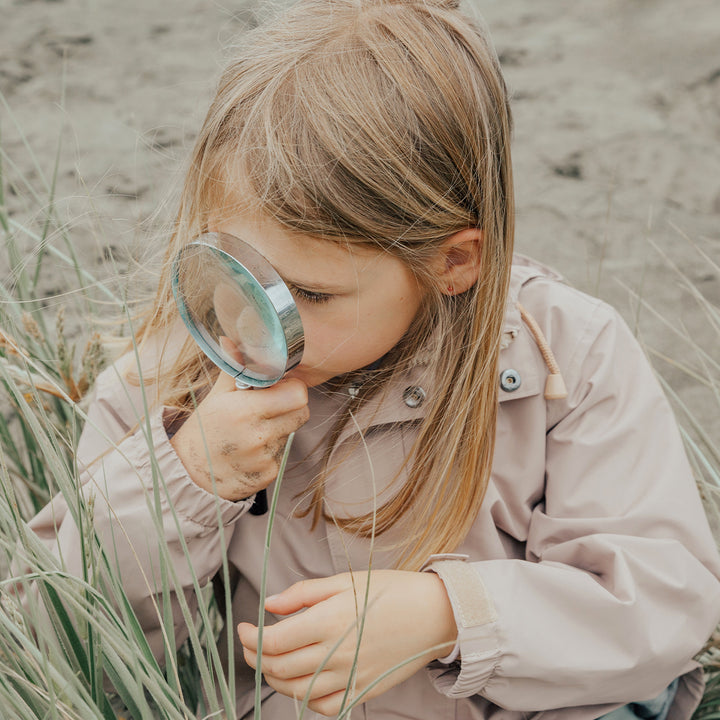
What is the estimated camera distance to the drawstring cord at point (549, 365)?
3.94 ft

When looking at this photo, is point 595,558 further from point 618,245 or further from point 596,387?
point 618,245

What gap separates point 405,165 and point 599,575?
58 centimetres

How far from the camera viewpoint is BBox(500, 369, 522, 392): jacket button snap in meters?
1.22

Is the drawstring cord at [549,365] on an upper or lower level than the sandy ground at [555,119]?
upper

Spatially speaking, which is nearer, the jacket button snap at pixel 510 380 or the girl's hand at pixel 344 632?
the girl's hand at pixel 344 632

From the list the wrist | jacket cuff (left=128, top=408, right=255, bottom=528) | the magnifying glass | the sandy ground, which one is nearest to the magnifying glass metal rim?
the magnifying glass

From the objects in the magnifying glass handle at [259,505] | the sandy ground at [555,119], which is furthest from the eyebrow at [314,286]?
the sandy ground at [555,119]

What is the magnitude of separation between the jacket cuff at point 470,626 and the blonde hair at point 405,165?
0.09 m

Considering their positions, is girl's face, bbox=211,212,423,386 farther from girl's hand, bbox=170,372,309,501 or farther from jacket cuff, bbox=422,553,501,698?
jacket cuff, bbox=422,553,501,698

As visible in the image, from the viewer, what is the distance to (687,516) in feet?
3.80

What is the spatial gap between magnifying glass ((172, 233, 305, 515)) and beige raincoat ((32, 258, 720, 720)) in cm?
12

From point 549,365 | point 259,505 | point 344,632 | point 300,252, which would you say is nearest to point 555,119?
point 549,365

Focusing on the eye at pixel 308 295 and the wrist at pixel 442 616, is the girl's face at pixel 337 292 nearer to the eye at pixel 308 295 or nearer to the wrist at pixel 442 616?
the eye at pixel 308 295

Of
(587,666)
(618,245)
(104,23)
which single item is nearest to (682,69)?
→ (618,245)
